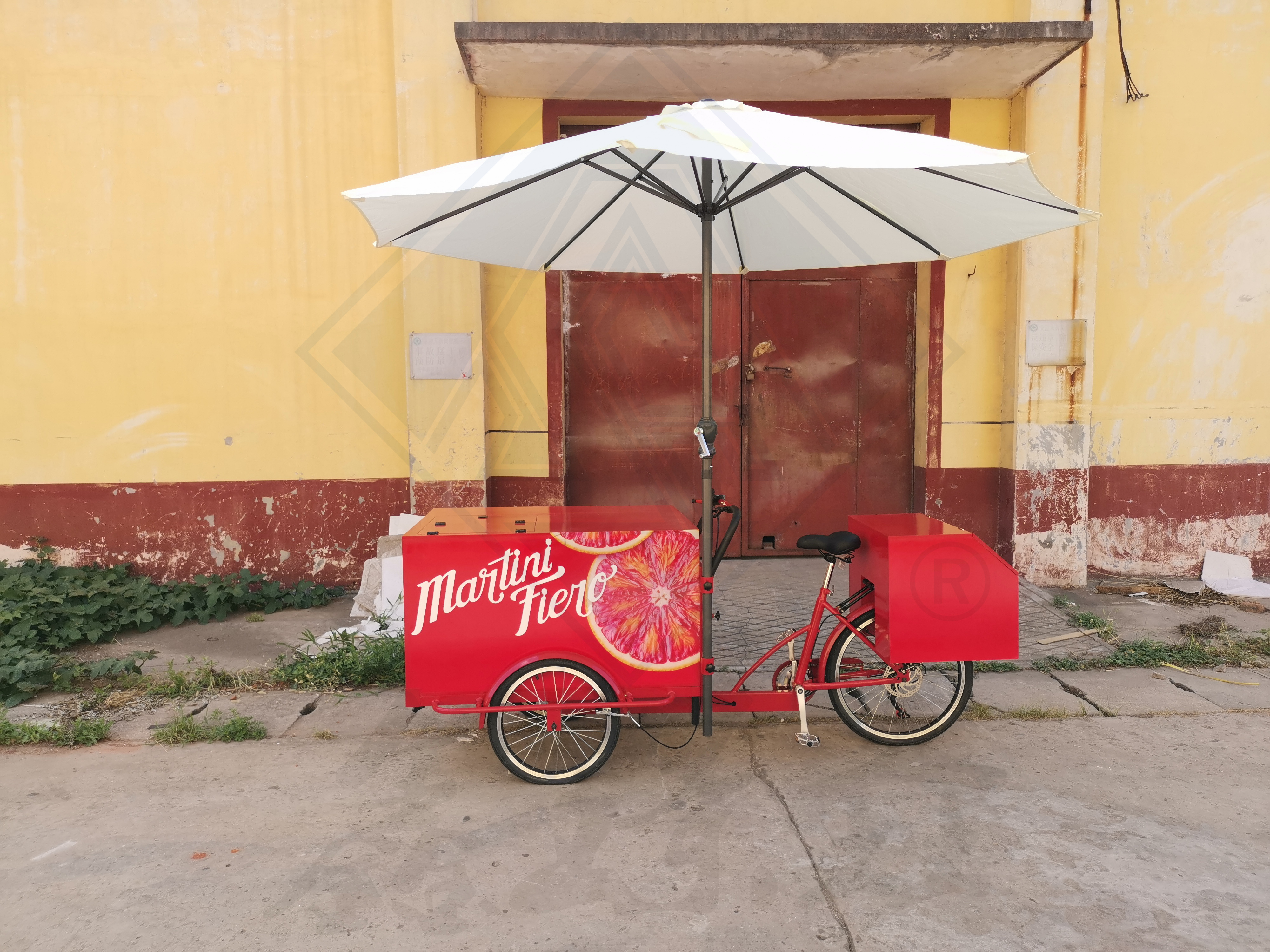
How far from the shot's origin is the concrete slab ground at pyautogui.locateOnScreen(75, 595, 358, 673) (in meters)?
5.36

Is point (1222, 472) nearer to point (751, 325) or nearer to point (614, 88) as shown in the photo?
point (751, 325)

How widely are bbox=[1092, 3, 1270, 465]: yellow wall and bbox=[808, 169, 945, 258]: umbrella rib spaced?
128 inches

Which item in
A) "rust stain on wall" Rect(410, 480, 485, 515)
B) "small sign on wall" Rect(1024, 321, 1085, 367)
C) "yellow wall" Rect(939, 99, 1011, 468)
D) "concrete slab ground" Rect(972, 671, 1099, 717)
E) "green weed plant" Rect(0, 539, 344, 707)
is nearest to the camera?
"concrete slab ground" Rect(972, 671, 1099, 717)

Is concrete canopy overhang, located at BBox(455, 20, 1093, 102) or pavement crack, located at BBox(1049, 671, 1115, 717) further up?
concrete canopy overhang, located at BBox(455, 20, 1093, 102)

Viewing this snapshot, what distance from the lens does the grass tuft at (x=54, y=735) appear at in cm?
415

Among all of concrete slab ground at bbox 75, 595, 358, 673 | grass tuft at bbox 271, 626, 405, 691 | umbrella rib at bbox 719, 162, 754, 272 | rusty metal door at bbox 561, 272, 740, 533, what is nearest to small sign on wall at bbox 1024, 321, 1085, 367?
rusty metal door at bbox 561, 272, 740, 533

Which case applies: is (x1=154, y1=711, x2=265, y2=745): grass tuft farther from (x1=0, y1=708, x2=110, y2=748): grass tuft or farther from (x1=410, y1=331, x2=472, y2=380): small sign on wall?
(x1=410, y1=331, x2=472, y2=380): small sign on wall

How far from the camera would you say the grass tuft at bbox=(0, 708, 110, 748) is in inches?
163

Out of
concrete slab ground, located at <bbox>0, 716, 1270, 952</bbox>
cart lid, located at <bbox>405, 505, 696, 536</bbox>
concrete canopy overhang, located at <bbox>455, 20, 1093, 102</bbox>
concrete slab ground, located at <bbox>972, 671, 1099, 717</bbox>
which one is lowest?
concrete slab ground, located at <bbox>0, 716, 1270, 952</bbox>

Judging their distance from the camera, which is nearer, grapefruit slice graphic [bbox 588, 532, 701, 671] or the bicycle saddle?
grapefruit slice graphic [bbox 588, 532, 701, 671]

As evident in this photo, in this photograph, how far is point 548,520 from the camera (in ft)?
13.0

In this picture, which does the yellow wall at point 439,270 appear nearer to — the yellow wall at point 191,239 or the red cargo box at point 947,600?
the yellow wall at point 191,239

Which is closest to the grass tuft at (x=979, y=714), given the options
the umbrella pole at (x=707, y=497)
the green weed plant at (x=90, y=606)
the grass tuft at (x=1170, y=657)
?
the grass tuft at (x=1170, y=657)

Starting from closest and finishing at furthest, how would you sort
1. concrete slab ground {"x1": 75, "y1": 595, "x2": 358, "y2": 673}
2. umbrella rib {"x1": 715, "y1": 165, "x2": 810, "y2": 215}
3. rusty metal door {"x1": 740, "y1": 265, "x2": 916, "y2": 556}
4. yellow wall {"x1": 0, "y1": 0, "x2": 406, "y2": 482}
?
umbrella rib {"x1": 715, "y1": 165, "x2": 810, "y2": 215} < concrete slab ground {"x1": 75, "y1": 595, "x2": 358, "y2": 673} < yellow wall {"x1": 0, "y1": 0, "x2": 406, "y2": 482} < rusty metal door {"x1": 740, "y1": 265, "x2": 916, "y2": 556}
